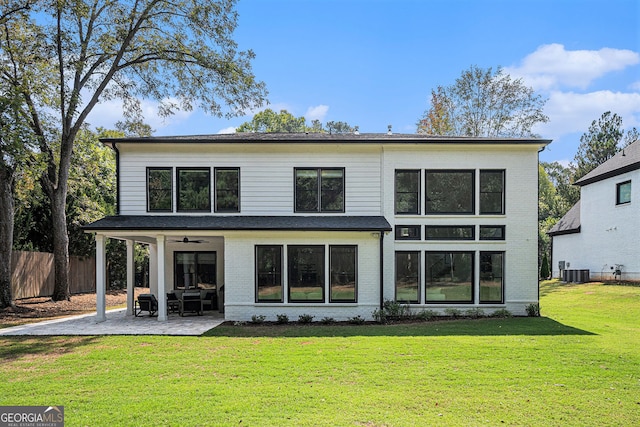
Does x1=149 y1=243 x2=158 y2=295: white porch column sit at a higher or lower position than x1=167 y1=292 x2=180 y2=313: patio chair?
higher

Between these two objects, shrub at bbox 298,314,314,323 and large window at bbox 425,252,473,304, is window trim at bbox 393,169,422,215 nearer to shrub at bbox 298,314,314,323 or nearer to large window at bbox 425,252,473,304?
large window at bbox 425,252,473,304

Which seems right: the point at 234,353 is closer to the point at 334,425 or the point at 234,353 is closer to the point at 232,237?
the point at 334,425

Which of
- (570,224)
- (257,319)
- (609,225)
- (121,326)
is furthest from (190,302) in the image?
(570,224)

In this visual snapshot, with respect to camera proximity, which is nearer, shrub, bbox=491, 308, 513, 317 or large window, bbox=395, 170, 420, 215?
shrub, bbox=491, 308, 513, 317

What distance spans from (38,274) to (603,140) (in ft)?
150

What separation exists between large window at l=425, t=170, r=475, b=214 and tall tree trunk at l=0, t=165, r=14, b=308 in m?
15.5

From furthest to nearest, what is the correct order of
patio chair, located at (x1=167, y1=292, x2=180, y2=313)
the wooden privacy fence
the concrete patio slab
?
the wooden privacy fence, patio chair, located at (x1=167, y1=292, x2=180, y2=313), the concrete patio slab

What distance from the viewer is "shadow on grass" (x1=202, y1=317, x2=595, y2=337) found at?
1159 centimetres

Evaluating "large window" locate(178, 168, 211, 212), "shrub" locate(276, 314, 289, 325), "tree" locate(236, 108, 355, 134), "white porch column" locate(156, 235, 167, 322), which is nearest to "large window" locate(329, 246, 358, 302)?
→ "shrub" locate(276, 314, 289, 325)

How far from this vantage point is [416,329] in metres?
12.3

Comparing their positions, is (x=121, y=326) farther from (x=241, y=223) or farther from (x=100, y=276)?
(x=241, y=223)

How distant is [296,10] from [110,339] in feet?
38.9

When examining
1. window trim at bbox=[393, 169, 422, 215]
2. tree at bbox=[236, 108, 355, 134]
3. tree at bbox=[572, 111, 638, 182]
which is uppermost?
tree at bbox=[236, 108, 355, 134]

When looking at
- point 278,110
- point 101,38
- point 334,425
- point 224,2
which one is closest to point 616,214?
point 224,2
